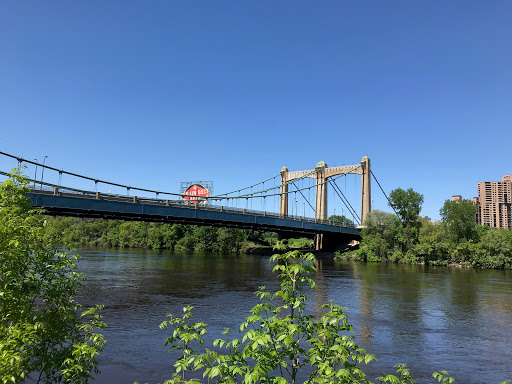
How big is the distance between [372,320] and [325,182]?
2518 inches

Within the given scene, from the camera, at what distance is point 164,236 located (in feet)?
365

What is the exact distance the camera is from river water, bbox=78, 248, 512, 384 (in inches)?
442

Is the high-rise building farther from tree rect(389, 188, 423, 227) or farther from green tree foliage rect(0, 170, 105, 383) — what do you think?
green tree foliage rect(0, 170, 105, 383)

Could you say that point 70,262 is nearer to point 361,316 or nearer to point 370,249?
point 361,316

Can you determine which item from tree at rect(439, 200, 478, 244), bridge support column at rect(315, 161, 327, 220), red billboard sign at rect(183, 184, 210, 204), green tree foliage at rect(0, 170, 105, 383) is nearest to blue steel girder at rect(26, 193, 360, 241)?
bridge support column at rect(315, 161, 327, 220)

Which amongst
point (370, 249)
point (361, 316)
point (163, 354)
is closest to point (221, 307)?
point (361, 316)

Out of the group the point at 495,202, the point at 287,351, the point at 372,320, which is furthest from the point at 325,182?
the point at 495,202

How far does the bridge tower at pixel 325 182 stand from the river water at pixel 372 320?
150 ft

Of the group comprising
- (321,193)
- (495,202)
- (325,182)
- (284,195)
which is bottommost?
(284,195)

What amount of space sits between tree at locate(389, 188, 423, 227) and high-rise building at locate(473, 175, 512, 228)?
448 feet

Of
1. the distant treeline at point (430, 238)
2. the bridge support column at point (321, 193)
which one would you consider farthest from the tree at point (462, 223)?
the bridge support column at point (321, 193)

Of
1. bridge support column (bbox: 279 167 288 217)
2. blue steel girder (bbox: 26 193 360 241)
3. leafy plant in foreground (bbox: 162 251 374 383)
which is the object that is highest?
bridge support column (bbox: 279 167 288 217)

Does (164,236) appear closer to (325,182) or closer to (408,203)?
(325,182)

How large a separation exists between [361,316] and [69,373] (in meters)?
16.1
